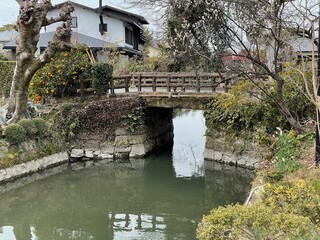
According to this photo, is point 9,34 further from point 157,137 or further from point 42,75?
point 157,137

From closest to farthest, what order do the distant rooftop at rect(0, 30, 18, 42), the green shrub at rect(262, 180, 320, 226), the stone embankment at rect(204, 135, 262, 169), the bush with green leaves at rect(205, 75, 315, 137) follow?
the green shrub at rect(262, 180, 320, 226)
the bush with green leaves at rect(205, 75, 315, 137)
the stone embankment at rect(204, 135, 262, 169)
the distant rooftop at rect(0, 30, 18, 42)

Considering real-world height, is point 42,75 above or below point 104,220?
above

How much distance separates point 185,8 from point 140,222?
32.5 feet

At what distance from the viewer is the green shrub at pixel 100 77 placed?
1435 centimetres

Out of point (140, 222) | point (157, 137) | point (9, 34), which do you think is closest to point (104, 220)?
point (140, 222)

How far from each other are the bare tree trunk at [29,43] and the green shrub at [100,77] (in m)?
1.76

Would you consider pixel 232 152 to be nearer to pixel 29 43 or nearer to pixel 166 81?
pixel 166 81

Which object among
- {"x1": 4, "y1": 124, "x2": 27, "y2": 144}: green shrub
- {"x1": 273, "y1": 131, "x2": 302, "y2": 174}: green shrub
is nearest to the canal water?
{"x1": 4, "y1": 124, "x2": 27, "y2": 144}: green shrub

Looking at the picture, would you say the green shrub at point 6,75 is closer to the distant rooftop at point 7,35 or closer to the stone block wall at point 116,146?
the stone block wall at point 116,146

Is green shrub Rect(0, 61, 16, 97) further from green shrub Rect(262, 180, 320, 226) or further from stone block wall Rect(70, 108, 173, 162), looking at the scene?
green shrub Rect(262, 180, 320, 226)

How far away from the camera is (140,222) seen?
8.37 meters

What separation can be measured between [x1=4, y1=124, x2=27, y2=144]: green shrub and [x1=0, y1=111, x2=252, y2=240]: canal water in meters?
1.55

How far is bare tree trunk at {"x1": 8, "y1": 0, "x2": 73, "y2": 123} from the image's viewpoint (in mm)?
11879

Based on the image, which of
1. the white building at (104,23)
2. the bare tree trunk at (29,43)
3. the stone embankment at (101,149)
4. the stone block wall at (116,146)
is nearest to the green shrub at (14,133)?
the stone embankment at (101,149)
